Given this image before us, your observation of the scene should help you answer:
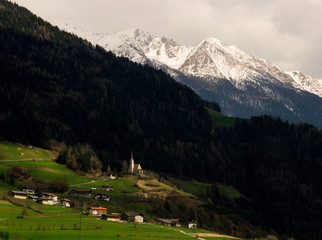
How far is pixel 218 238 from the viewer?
14600cm

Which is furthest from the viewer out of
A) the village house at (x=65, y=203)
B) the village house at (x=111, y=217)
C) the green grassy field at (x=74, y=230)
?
the village house at (x=65, y=203)

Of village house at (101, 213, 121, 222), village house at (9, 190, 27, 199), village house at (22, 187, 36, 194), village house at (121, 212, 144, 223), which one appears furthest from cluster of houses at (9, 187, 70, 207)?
village house at (101, 213, 121, 222)

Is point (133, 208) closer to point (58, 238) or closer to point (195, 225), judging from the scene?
point (195, 225)

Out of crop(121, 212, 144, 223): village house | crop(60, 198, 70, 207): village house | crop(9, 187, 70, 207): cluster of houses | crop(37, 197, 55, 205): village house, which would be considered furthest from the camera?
crop(60, 198, 70, 207): village house

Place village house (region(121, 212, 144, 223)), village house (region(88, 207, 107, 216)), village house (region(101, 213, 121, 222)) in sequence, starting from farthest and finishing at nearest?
1. village house (region(121, 212, 144, 223))
2. village house (region(88, 207, 107, 216))
3. village house (region(101, 213, 121, 222))

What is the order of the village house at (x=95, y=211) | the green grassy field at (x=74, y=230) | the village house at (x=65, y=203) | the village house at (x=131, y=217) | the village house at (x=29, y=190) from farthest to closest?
the village house at (x=29, y=190)
the village house at (x=65, y=203)
the village house at (x=131, y=217)
the village house at (x=95, y=211)
the green grassy field at (x=74, y=230)

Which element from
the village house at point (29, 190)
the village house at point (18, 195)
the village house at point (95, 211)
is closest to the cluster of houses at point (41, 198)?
the village house at point (18, 195)

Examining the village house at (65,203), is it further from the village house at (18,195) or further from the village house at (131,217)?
the village house at (131,217)

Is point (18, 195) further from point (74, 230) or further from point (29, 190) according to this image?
point (74, 230)

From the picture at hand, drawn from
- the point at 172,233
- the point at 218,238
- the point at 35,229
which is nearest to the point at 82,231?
the point at 35,229

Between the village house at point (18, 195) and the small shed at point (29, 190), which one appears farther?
the small shed at point (29, 190)

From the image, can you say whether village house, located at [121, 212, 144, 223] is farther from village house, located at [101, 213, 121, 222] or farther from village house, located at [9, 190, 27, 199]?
village house, located at [9, 190, 27, 199]

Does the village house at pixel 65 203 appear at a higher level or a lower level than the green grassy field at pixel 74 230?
lower

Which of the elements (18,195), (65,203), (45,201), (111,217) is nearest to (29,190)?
(18,195)
